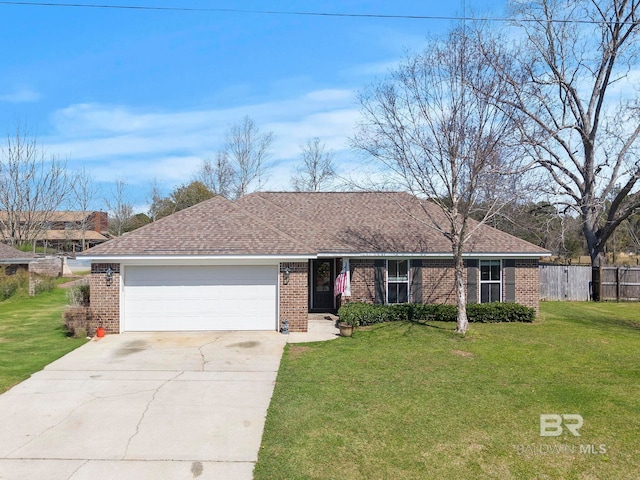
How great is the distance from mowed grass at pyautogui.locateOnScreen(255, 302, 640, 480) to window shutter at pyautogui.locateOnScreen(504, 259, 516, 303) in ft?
13.0

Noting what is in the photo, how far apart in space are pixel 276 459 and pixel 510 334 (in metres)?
9.97

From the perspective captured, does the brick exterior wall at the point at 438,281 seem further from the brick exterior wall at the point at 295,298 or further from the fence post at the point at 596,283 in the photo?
the fence post at the point at 596,283

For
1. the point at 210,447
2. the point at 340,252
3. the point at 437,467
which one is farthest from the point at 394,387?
the point at 340,252

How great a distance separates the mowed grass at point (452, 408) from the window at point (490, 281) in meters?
3.94

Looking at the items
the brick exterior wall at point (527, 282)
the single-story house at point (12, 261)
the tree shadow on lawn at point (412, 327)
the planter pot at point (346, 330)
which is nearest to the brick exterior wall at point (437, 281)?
the brick exterior wall at point (527, 282)

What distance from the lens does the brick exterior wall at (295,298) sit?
13953mm

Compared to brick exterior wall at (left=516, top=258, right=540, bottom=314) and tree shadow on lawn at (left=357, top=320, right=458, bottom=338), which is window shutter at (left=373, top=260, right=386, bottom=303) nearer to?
tree shadow on lawn at (left=357, top=320, right=458, bottom=338)

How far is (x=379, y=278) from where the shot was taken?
54.7 feet

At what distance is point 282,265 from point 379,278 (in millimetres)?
4301

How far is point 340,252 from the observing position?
1620cm

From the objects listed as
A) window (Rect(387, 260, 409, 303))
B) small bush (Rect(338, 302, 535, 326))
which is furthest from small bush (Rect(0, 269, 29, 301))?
window (Rect(387, 260, 409, 303))

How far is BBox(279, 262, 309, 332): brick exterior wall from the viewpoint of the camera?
45.8 ft

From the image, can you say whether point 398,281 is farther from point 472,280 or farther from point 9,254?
point 9,254

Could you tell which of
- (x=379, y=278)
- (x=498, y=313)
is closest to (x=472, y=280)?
(x=498, y=313)
